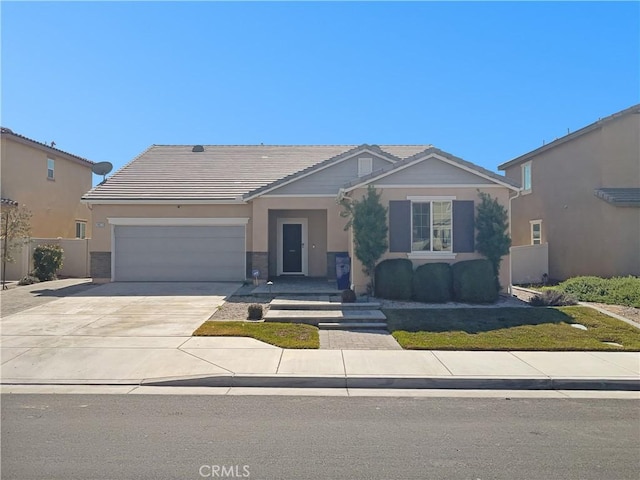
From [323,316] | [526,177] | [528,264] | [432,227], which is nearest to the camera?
[323,316]

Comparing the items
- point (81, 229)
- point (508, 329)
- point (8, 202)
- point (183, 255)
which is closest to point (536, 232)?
point (508, 329)

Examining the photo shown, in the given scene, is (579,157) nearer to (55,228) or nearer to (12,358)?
(12,358)

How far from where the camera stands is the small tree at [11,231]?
1611cm

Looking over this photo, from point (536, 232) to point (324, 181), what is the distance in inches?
441

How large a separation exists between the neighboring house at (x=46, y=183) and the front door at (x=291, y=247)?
11.6 metres

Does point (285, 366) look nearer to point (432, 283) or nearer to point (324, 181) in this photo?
point (432, 283)

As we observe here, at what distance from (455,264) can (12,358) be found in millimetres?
10539

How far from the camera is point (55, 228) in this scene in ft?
74.4

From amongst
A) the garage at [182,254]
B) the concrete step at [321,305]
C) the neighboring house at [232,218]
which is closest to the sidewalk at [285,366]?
the concrete step at [321,305]

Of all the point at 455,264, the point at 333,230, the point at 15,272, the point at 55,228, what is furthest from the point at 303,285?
the point at 55,228

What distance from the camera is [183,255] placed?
16.9 m

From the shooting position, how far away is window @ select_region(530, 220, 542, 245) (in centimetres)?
2083

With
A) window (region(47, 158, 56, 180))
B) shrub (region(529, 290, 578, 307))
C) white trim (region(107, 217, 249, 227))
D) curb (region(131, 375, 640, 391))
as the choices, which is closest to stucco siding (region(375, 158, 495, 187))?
shrub (region(529, 290, 578, 307))

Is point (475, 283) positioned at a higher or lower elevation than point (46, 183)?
lower
